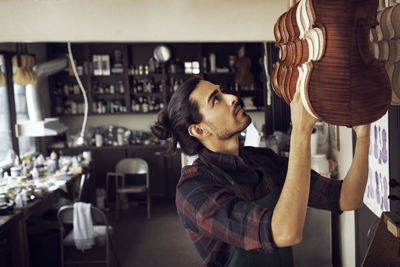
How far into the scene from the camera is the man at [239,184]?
0.98 meters

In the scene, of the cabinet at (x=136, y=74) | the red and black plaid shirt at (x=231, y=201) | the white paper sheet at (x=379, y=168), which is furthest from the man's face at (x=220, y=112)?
the cabinet at (x=136, y=74)

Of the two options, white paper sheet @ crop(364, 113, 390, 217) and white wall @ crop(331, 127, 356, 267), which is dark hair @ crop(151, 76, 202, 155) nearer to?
white paper sheet @ crop(364, 113, 390, 217)

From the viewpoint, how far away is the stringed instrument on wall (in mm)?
872

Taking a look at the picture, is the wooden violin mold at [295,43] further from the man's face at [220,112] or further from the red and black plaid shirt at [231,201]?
the red and black plaid shirt at [231,201]

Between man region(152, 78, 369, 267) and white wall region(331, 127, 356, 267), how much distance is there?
1.73 meters

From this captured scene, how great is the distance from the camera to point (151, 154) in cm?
643

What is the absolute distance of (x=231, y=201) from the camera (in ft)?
3.65

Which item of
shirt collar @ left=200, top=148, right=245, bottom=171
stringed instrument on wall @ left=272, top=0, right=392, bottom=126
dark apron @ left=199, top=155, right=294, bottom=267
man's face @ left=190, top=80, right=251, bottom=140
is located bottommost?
dark apron @ left=199, top=155, right=294, bottom=267

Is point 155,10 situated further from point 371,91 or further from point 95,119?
point 95,119

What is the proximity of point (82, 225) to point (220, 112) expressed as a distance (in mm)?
2541

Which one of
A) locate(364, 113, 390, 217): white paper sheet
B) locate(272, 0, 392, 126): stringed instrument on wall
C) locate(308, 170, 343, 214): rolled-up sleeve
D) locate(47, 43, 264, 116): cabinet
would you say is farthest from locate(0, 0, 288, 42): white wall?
locate(47, 43, 264, 116): cabinet

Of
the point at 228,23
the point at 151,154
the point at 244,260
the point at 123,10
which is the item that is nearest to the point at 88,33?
the point at 123,10

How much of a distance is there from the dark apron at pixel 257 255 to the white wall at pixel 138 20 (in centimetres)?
141

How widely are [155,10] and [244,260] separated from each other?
1790 millimetres
